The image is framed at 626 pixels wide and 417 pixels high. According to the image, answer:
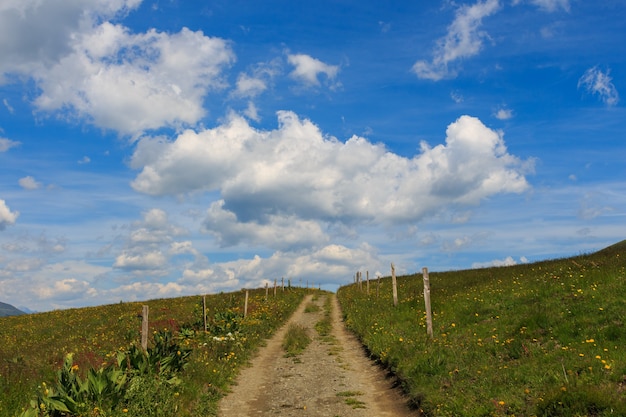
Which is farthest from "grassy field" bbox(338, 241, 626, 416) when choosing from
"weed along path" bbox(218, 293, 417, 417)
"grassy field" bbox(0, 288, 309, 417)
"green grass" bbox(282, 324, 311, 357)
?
"grassy field" bbox(0, 288, 309, 417)

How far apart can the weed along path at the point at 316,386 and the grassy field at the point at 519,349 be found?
0.70m

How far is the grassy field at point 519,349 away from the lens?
9.27m

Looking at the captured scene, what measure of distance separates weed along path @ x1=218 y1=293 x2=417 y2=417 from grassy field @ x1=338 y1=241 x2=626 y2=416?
0.70 metres

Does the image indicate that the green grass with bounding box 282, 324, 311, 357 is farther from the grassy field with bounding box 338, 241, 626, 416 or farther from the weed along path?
the grassy field with bounding box 338, 241, 626, 416

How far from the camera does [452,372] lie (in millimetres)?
12195

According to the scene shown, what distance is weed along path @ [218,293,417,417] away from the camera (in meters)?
11.6

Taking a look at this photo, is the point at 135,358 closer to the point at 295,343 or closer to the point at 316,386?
the point at 316,386

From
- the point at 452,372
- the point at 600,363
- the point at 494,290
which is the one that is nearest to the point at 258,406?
the point at 452,372

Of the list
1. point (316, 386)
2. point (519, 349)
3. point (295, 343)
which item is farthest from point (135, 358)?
point (519, 349)

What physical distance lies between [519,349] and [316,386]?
608 centimetres

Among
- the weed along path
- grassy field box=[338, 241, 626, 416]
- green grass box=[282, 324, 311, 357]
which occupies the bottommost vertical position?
the weed along path

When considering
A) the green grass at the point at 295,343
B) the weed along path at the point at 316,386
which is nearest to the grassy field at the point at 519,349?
the weed along path at the point at 316,386

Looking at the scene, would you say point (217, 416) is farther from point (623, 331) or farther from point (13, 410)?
point (623, 331)

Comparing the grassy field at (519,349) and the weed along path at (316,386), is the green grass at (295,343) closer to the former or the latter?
the weed along path at (316,386)
